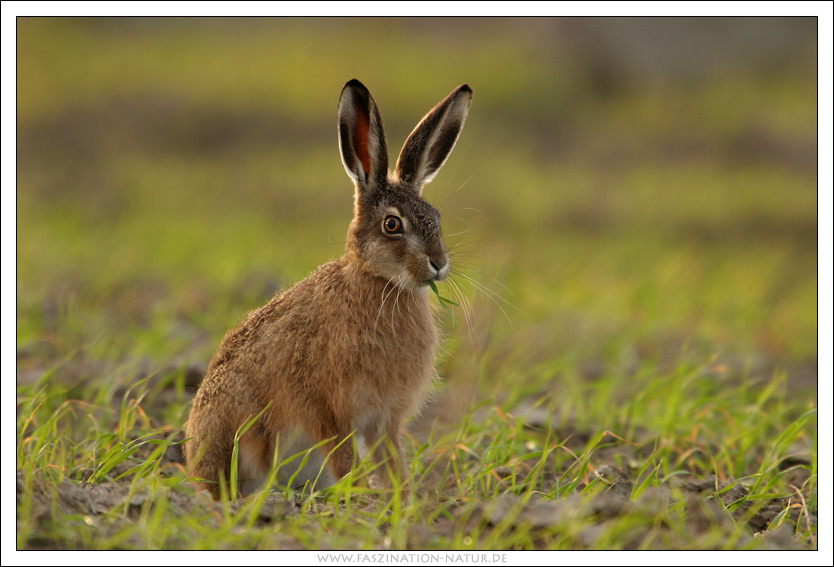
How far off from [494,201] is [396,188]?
26.3 ft

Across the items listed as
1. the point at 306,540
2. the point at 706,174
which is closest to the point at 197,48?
the point at 706,174

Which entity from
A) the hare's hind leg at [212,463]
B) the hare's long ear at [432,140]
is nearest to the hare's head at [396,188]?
the hare's long ear at [432,140]

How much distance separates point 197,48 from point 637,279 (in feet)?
35.0

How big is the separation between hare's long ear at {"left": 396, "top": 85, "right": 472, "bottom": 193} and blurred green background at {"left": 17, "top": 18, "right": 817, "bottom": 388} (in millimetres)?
599

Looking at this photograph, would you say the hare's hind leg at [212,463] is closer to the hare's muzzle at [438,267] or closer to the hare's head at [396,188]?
the hare's head at [396,188]

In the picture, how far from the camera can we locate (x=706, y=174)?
1336cm

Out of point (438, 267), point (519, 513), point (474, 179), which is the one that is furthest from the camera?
point (474, 179)

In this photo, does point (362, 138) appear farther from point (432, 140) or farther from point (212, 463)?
point (212, 463)

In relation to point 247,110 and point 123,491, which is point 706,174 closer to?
point 247,110

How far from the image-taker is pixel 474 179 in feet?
40.0

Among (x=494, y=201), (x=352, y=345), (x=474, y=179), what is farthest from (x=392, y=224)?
(x=474, y=179)

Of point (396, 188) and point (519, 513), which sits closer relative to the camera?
point (519, 513)

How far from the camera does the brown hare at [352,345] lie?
3607mm

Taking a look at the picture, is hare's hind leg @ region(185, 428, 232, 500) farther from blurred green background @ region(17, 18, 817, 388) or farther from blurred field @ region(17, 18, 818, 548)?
blurred green background @ region(17, 18, 817, 388)
